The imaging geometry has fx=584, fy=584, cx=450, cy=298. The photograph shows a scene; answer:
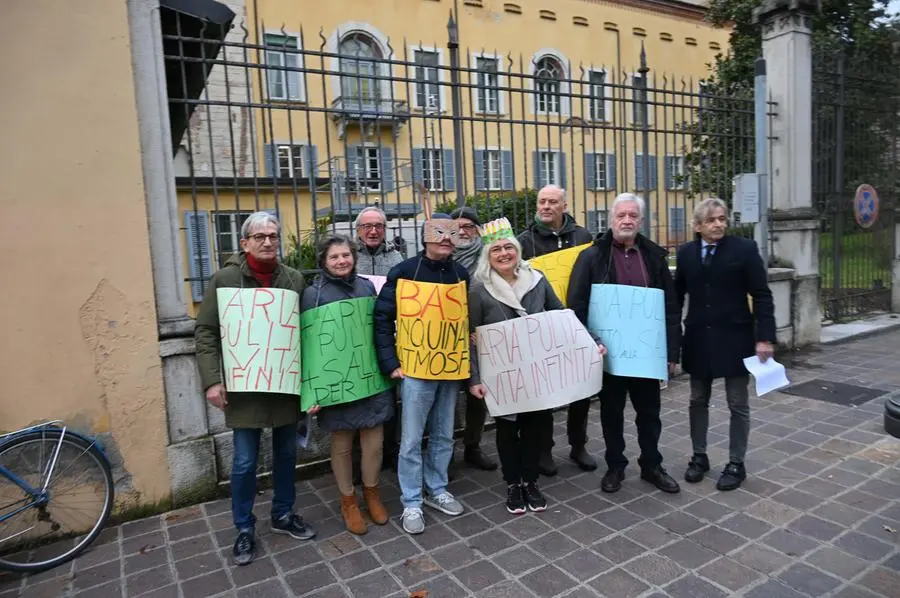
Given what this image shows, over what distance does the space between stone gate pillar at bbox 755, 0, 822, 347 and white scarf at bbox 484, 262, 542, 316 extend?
5.49 m

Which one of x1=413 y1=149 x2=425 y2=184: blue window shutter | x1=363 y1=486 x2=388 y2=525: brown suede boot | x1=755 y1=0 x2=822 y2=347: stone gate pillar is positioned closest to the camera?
x1=363 y1=486 x2=388 y2=525: brown suede boot

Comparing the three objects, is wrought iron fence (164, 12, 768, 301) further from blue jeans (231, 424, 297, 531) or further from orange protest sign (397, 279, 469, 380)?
blue jeans (231, 424, 297, 531)

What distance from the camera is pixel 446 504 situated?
3.87 m

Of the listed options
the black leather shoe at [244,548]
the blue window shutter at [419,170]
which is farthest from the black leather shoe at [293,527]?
the blue window shutter at [419,170]

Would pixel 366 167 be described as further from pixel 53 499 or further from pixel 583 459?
pixel 53 499

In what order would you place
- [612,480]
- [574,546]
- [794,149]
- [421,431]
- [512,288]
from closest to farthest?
[574,546] → [421,431] → [512,288] → [612,480] → [794,149]

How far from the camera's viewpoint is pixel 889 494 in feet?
12.6

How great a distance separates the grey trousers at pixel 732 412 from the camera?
4039 mm

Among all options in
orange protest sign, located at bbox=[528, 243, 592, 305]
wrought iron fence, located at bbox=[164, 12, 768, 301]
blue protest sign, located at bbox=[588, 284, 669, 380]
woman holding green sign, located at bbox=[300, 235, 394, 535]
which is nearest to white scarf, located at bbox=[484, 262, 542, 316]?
blue protest sign, located at bbox=[588, 284, 669, 380]

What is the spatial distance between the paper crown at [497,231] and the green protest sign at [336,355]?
96 centimetres

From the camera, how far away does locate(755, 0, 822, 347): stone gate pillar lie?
743 cm

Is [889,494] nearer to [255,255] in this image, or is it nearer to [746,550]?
[746,550]

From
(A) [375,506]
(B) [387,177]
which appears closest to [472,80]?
(B) [387,177]

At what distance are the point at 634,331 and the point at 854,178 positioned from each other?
766cm
